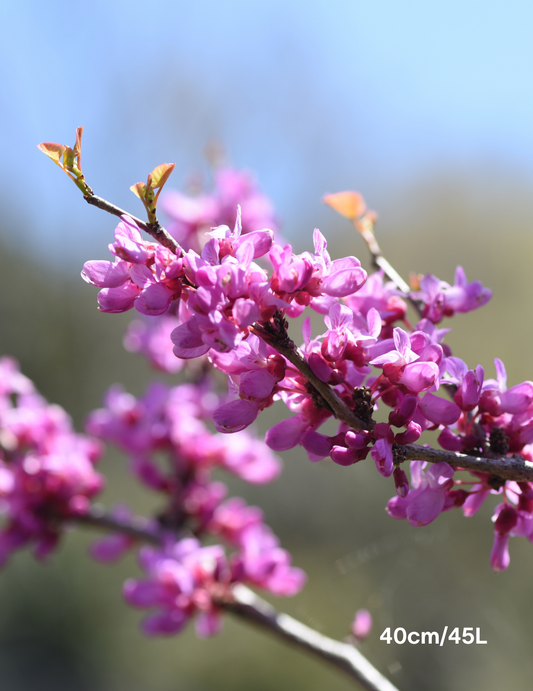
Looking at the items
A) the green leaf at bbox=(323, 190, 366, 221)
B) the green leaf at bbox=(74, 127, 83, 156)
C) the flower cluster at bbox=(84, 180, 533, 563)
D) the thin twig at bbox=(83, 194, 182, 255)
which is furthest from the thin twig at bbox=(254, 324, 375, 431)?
the green leaf at bbox=(323, 190, 366, 221)

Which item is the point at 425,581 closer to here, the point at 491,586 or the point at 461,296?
the point at 491,586

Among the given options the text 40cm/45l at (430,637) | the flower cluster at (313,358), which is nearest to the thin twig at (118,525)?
the text 40cm/45l at (430,637)

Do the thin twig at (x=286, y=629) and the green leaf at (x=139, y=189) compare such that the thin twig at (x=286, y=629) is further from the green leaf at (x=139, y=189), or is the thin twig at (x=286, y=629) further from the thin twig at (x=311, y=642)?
the green leaf at (x=139, y=189)

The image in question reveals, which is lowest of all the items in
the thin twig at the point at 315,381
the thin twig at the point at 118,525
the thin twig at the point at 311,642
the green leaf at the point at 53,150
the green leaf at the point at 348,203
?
the thin twig at the point at 311,642

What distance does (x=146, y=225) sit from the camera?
1.69 feet

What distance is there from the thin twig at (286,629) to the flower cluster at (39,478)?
0.19 ft

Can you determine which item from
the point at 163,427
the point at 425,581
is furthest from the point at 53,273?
the point at 163,427

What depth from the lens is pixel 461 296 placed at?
701mm

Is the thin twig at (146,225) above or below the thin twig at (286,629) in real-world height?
above

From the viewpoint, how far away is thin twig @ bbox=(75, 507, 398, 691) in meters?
0.97

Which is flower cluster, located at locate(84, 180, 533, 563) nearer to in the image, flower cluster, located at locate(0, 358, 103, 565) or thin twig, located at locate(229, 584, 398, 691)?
thin twig, located at locate(229, 584, 398, 691)

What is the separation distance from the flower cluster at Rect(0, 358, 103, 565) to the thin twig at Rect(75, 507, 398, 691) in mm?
59

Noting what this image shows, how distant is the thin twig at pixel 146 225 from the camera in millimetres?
504

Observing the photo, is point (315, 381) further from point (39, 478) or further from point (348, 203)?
point (39, 478)
